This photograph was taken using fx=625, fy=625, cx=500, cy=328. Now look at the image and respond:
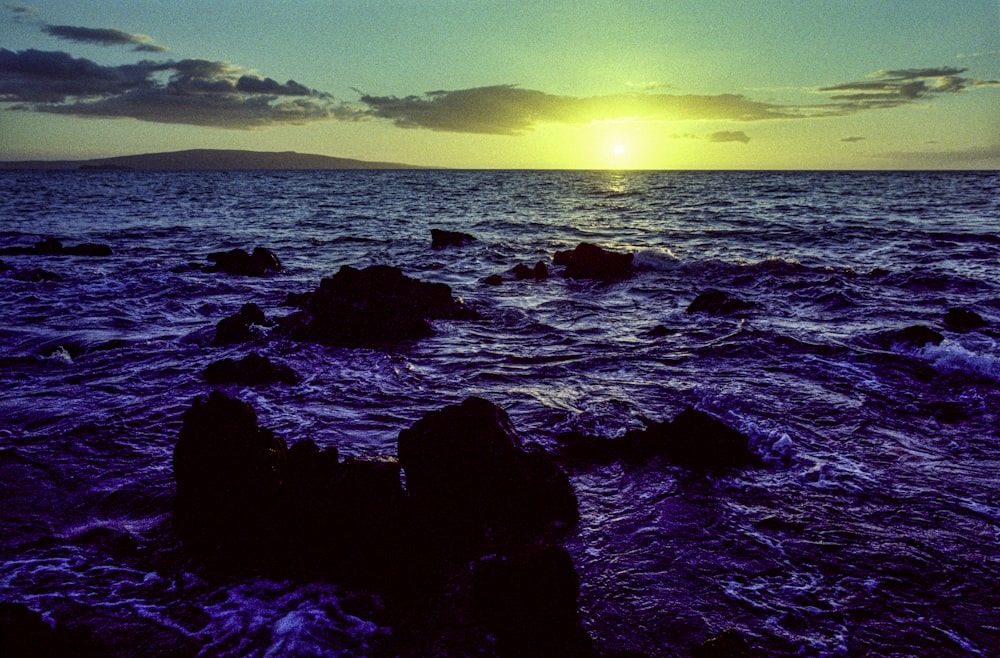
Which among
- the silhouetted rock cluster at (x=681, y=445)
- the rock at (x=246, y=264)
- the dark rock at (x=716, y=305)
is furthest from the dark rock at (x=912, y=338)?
the rock at (x=246, y=264)

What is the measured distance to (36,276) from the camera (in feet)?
60.6

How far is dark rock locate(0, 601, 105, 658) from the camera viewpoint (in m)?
3.55

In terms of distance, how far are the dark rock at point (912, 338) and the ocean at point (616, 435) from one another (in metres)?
0.10

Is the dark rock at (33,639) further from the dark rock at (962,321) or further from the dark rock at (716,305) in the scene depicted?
the dark rock at (962,321)

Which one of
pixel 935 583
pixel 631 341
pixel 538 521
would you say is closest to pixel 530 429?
pixel 538 521

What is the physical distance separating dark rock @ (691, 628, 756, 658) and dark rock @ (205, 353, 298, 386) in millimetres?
7291

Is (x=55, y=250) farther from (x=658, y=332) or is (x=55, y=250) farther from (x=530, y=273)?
(x=658, y=332)

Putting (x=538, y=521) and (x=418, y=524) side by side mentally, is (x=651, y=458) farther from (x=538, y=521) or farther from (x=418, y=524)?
(x=418, y=524)

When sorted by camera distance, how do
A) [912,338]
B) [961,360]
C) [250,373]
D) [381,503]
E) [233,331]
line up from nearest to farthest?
[381,503] < [250,373] < [961,360] < [912,338] < [233,331]

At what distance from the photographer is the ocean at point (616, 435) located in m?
4.41

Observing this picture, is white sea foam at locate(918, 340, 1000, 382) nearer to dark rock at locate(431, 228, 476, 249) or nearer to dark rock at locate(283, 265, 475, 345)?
dark rock at locate(283, 265, 475, 345)

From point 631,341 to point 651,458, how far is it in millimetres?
5735

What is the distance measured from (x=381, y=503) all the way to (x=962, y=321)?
1365 cm

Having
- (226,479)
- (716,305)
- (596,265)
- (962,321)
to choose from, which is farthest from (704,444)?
(596,265)
